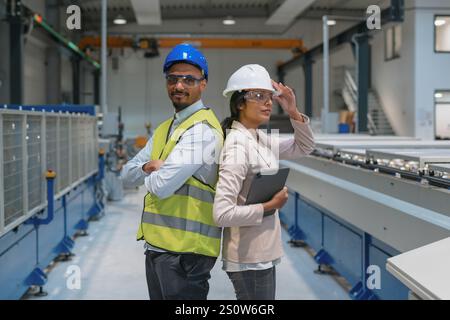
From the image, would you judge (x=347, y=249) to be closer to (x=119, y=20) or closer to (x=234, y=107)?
(x=119, y=20)

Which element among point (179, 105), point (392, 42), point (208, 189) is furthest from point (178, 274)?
point (392, 42)

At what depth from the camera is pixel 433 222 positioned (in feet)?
6.59

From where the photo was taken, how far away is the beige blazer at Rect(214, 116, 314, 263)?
1425mm

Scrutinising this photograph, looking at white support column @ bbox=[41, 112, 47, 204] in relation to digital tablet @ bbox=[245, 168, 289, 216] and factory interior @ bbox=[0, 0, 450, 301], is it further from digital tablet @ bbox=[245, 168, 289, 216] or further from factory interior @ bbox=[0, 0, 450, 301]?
digital tablet @ bbox=[245, 168, 289, 216]

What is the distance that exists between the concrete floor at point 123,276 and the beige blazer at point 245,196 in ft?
6.36

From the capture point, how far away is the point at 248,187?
1.52 metres

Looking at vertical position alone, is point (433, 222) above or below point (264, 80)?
below

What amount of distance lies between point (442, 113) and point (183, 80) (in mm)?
9245

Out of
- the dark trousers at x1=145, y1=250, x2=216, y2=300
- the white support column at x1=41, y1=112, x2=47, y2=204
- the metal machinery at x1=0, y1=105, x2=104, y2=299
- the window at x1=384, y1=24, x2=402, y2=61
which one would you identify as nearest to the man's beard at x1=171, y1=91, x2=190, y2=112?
the dark trousers at x1=145, y1=250, x2=216, y2=300

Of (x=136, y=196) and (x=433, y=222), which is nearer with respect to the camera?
(x=433, y=222)

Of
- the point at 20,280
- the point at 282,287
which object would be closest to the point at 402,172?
the point at 282,287

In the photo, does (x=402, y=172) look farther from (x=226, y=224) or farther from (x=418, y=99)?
(x=418, y=99)

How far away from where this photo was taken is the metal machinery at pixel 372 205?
7.18 feet
